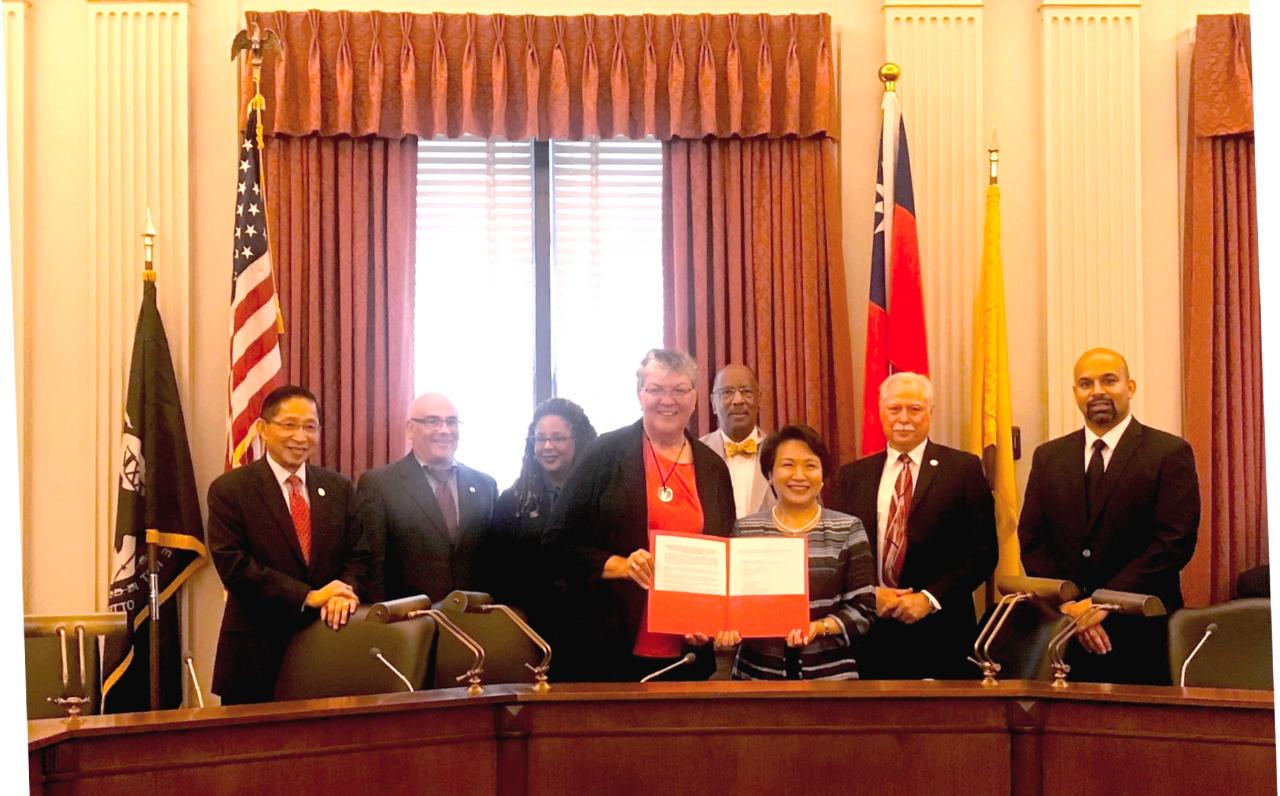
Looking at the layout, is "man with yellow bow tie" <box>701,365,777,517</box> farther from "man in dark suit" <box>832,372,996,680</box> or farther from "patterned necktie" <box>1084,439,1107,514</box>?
"patterned necktie" <box>1084,439,1107,514</box>

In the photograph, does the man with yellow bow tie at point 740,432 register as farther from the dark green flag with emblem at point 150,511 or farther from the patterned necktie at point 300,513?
the dark green flag with emblem at point 150,511

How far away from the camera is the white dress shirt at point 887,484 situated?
4848 millimetres

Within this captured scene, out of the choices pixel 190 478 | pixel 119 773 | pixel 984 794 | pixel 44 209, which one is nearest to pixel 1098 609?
pixel 984 794

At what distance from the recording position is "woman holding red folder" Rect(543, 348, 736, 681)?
4570 mm

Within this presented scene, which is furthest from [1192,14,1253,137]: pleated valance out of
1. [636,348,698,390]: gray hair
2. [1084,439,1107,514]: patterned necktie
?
[636,348,698,390]: gray hair

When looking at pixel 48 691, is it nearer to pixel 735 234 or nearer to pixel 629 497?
pixel 629 497

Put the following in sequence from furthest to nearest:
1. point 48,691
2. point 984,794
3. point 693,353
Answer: point 693,353
point 48,691
point 984,794

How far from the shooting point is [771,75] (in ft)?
20.8

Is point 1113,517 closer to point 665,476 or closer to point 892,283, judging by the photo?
point 665,476

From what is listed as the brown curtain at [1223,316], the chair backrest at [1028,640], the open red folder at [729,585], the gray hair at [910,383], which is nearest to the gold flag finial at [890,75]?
the brown curtain at [1223,316]

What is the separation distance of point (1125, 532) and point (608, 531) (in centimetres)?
163

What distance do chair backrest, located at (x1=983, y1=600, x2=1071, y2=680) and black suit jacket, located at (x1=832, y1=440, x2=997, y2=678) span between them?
166mm

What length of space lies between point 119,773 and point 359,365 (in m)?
3.12

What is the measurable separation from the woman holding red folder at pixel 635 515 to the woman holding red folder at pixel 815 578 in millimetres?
247
